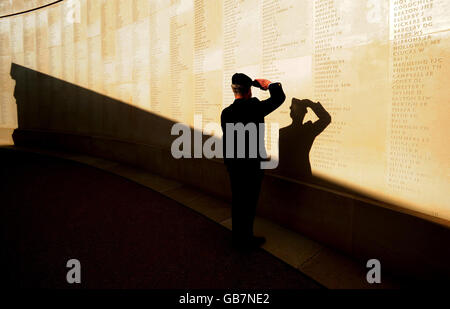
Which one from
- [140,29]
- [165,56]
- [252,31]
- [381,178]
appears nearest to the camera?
[381,178]

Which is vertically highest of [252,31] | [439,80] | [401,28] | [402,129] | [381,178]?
[252,31]

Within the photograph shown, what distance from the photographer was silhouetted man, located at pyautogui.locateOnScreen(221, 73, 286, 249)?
3.38m

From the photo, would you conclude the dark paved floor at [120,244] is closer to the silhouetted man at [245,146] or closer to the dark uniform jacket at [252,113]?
the silhouetted man at [245,146]

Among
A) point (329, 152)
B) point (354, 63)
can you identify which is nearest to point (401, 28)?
point (354, 63)

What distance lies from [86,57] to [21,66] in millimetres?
4308

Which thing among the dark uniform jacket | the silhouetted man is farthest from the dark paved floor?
the dark uniform jacket

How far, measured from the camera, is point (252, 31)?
4.49 m

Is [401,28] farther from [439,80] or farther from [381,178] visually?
[381,178]

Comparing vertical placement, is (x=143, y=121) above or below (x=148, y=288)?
above

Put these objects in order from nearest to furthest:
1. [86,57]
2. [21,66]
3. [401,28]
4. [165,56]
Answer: [401,28]
[165,56]
[86,57]
[21,66]

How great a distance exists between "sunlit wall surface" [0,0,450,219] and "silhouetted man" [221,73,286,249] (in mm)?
763

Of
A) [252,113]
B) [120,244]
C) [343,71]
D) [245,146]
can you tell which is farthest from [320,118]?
[120,244]

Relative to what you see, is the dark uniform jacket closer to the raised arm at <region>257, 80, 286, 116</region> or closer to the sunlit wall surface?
the raised arm at <region>257, 80, 286, 116</region>

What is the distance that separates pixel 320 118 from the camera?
3617 millimetres
